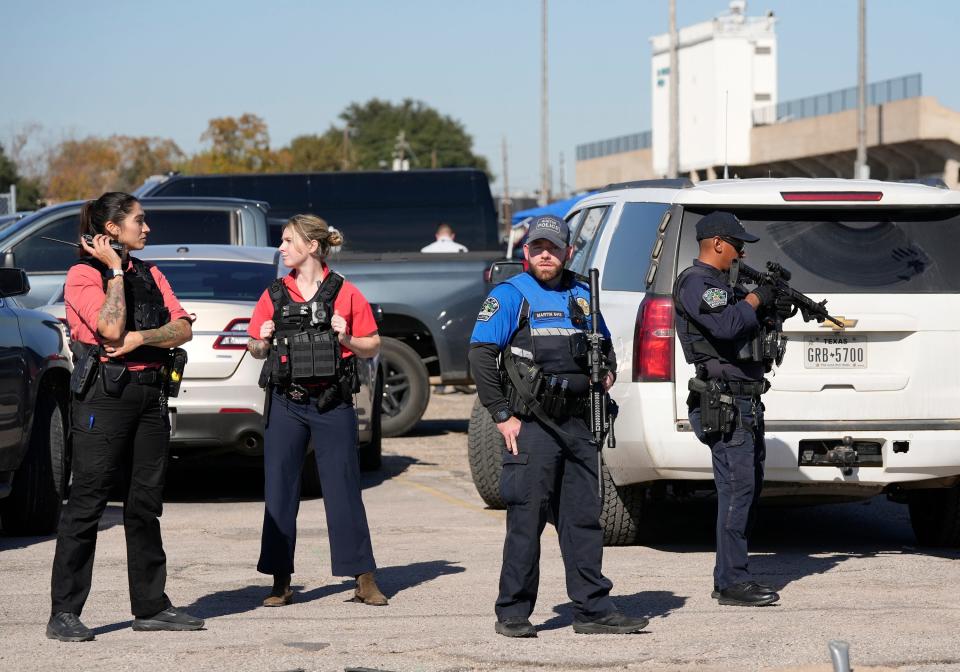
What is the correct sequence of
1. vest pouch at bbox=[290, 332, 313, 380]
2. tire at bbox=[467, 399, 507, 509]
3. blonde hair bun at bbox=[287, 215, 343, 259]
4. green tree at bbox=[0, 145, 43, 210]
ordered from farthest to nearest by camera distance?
green tree at bbox=[0, 145, 43, 210] → tire at bbox=[467, 399, 507, 509] → blonde hair bun at bbox=[287, 215, 343, 259] → vest pouch at bbox=[290, 332, 313, 380]

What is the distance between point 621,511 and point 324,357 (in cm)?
234

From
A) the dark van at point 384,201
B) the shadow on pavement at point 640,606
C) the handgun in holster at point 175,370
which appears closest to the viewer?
the handgun in holster at point 175,370

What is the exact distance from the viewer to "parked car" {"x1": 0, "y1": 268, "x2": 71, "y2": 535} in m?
8.94

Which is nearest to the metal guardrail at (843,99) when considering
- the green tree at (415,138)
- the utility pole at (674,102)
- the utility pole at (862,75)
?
the utility pole at (862,75)

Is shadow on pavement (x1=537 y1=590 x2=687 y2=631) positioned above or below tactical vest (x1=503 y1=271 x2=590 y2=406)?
below

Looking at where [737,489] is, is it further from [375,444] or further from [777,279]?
[375,444]

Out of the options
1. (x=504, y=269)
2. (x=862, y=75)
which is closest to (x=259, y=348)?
(x=504, y=269)

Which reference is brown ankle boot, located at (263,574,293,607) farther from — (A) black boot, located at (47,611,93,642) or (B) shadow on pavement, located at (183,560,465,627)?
(A) black boot, located at (47,611,93,642)

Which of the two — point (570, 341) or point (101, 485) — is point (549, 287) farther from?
point (101, 485)

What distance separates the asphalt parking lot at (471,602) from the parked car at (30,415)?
0.23m

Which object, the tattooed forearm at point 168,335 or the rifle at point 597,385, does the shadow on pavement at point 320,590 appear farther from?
the rifle at point 597,385

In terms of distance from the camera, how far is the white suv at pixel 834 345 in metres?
8.12

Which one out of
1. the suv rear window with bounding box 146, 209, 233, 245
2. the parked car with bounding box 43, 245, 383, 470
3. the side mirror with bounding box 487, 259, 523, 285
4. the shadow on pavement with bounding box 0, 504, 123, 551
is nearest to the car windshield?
the parked car with bounding box 43, 245, 383, 470

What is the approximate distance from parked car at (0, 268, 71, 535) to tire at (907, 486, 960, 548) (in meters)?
4.95
